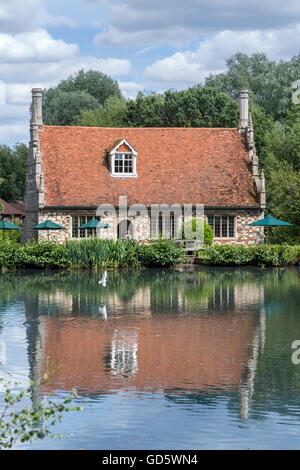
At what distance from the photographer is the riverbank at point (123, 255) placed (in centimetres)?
4109

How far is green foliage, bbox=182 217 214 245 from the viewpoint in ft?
152

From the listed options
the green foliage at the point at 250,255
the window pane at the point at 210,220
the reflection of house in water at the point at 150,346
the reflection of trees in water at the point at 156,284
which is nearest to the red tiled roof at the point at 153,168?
the window pane at the point at 210,220

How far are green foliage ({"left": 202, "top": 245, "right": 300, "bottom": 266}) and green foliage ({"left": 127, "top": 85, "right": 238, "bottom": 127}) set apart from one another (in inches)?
922

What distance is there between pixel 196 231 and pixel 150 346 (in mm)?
29061

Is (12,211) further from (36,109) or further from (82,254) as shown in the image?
(82,254)

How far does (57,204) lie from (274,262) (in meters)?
13.1

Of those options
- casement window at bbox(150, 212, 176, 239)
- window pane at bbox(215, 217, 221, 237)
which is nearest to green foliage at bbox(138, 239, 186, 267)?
casement window at bbox(150, 212, 176, 239)

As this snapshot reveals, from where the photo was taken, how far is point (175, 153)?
51688mm

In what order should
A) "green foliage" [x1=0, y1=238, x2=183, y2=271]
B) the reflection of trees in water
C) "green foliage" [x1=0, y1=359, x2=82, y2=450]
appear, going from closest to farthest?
"green foliage" [x1=0, y1=359, x2=82, y2=450]
the reflection of trees in water
"green foliage" [x1=0, y1=238, x2=183, y2=271]

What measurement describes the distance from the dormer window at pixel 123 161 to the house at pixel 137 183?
0.06 metres

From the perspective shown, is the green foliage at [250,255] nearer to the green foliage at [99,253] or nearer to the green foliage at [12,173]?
the green foliage at [99,253]

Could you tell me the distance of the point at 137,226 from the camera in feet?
159

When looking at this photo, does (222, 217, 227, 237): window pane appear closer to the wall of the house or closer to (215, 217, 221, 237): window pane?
(215, 217, 221, 237): window pane
